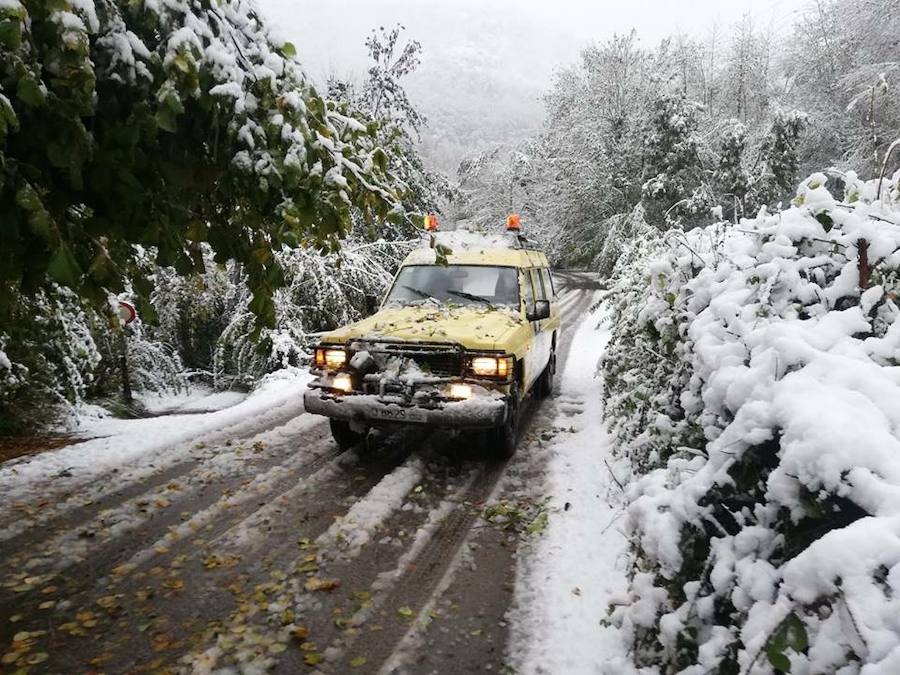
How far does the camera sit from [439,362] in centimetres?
554

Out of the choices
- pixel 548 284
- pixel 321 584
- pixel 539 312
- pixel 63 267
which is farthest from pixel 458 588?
pixel 548 284

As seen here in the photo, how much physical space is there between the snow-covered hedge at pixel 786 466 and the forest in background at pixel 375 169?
97 cm

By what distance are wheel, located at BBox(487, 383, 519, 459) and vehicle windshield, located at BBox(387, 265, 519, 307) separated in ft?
4.61

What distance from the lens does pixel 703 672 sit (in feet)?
6.04

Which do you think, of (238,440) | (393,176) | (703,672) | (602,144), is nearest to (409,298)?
(238,440)

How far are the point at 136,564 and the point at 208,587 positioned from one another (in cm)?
69

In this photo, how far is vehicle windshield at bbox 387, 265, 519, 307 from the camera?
6.92 metres

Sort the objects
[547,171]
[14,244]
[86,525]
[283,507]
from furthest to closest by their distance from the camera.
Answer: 1. [547,171]
2. [283,507]
3. [86,525]
4. [14,244]

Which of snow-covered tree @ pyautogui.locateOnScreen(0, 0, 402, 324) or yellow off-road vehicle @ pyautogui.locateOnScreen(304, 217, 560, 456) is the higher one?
snow-covered tree @ pyautogui.locateOnScreen(0, 0, 402, 324)

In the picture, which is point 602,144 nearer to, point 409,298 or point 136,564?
point 409,298

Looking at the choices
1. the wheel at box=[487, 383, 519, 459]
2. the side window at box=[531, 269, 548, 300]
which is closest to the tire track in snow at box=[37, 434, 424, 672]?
the wheel at box=[487, 383, 519, 459]

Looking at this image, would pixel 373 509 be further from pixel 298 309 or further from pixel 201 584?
pixel 298 309

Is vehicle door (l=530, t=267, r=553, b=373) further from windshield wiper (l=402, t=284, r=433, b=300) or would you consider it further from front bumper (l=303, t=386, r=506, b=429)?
front bumper (l=303, t=386, r=506, b=429)

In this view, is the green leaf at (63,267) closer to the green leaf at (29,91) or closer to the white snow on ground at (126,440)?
the green leaf at (29,91)
